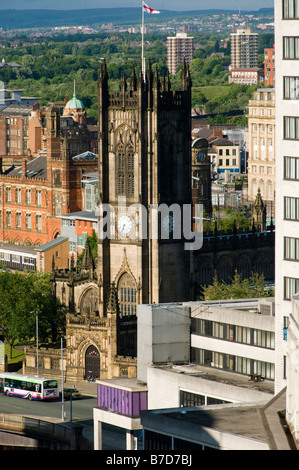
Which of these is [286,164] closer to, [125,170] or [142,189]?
[142,189]

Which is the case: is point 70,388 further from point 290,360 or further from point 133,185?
point 290,360

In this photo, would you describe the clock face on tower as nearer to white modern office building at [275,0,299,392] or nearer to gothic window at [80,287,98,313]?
gothic window at [80,287,98,313]

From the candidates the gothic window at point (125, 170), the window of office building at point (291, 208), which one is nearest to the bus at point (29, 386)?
the gothic window at point (125, 170)

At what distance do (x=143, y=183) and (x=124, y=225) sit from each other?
14.3 ft

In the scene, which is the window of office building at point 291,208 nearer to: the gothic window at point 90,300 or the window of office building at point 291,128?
the window of office building at point 291,128

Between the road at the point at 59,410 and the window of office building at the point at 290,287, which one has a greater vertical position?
the window of office building at the point at 290,287

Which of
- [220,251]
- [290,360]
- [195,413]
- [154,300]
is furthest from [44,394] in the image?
[290,360]

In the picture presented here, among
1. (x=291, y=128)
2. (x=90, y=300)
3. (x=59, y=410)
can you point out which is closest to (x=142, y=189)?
(x=90, y=300)

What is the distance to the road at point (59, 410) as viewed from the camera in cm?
11447

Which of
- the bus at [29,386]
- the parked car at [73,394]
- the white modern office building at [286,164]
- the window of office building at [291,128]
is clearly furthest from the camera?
the bus at [29,386]

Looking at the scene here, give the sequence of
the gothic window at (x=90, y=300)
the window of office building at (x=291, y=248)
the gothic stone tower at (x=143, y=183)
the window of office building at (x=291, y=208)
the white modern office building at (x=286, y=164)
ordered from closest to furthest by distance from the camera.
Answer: the white modern office building at (x=286, y=164), the window of office building at (x=291, y=208), the window of office building at (x=291, y=248), the gothic stone tower at (x=143, y=183), the gothic window at (x=90, y=300)

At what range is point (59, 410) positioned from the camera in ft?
411

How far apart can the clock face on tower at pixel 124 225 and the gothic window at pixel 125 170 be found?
2.13m

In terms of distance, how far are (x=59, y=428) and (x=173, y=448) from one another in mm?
31002
